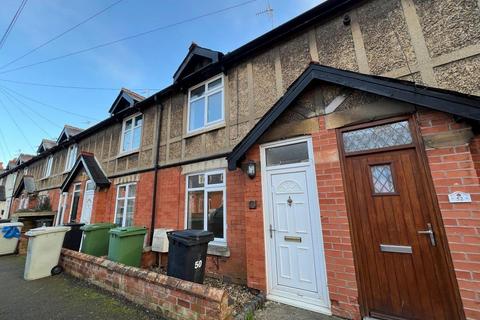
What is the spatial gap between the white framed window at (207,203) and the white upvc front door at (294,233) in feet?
5.29

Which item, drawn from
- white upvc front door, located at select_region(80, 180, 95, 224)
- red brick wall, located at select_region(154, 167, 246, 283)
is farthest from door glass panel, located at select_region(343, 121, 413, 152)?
white upvc front door, located at select_region(80, 180, 95, 224)

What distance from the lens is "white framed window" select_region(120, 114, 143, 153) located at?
30.1 feet

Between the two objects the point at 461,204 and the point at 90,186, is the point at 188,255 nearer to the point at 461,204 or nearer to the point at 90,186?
the point at 461,204

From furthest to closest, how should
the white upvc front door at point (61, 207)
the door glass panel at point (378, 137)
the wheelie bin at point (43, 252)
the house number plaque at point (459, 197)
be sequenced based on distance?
the white upvc front door at point (61, 207), the wheelie bin at point (43, 252), the door glass panel at point (378, 137), the house number plaque at point (459, 197)

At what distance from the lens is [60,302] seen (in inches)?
163

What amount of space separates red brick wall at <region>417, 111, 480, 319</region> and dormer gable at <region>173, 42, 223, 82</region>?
20.5ft

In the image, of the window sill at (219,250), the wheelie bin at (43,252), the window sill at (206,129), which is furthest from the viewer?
the window sill at (206,129)

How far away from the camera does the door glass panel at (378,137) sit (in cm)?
330

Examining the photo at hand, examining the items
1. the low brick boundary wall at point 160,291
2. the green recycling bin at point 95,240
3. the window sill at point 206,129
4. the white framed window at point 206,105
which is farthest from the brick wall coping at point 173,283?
the white framed window at point 206,105

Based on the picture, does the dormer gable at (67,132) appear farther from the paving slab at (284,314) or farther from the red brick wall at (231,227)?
the paving slab at (284,314)

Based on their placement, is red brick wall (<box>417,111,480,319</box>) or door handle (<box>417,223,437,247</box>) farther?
door handle (<box>417,223,437,247</box>)

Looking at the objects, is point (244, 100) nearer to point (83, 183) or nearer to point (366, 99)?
point (366, 99)

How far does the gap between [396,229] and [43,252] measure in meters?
7.97

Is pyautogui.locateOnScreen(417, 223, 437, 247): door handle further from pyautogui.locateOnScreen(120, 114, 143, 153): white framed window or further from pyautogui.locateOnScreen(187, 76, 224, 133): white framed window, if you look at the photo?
pyautogui.locateOnScreen(120, 114, 143, 153): white framed window
